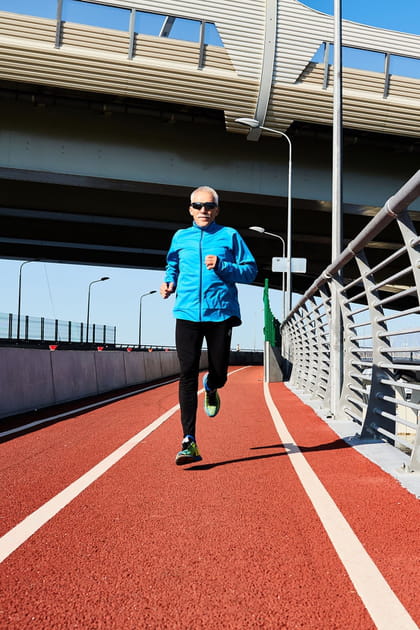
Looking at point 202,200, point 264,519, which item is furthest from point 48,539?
point 202,200

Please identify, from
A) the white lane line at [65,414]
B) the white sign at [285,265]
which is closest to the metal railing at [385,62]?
the white sign at [285,265]

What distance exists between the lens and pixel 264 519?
12.5 feet

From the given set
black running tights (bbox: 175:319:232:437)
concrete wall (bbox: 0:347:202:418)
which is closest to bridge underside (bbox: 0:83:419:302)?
concrete wall (bbox: 0:347:202:418)

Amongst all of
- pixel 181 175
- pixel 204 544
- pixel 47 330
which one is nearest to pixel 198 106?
pixel 181 175

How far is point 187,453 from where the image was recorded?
5434 mm

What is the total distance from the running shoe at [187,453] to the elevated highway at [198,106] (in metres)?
16.3

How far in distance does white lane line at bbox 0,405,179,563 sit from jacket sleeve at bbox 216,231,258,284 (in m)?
1.80

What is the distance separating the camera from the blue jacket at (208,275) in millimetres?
5492

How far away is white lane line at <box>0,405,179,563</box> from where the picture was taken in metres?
3.39

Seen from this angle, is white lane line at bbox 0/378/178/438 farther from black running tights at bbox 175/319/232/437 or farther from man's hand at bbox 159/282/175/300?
man's hand at bbox 159/282/175/300

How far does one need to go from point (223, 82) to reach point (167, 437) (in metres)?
15.9

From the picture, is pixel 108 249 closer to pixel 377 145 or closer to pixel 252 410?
pixel 377 145

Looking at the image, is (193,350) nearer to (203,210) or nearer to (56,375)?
(203,210)

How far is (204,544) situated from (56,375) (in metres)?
9.31
